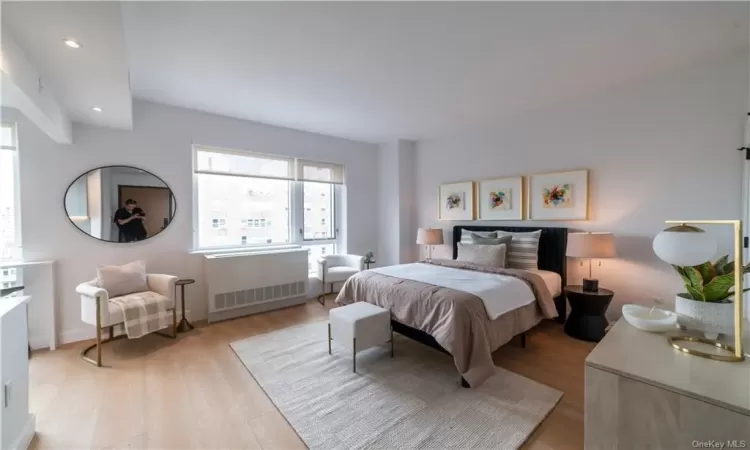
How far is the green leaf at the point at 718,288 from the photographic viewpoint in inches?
47.5

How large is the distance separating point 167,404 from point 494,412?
2.19 m

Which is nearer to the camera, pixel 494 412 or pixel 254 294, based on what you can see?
pixel 494 412

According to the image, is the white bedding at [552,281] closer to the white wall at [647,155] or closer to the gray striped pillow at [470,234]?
the white wall at [647,155]

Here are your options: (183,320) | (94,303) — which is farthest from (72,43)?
(183,320)

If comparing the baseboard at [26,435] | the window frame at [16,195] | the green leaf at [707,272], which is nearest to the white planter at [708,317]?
the green leaf at [707,272]

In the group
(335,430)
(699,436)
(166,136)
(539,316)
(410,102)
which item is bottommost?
(335,430)

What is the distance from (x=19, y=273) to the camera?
284 cm

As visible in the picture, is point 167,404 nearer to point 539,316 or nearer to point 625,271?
point 539,316

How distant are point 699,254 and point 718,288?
28 centimetres

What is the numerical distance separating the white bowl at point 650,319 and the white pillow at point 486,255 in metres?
1.90

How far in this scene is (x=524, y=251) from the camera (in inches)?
141

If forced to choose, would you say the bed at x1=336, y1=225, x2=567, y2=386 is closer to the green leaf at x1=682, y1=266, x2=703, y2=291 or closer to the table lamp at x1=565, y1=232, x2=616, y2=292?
the table lamp at x1=565, y1=232, x2=616, y2=292

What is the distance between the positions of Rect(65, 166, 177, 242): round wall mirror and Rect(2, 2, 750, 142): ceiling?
0.61m

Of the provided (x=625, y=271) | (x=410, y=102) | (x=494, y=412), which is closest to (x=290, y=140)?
(x=410, y=102)
